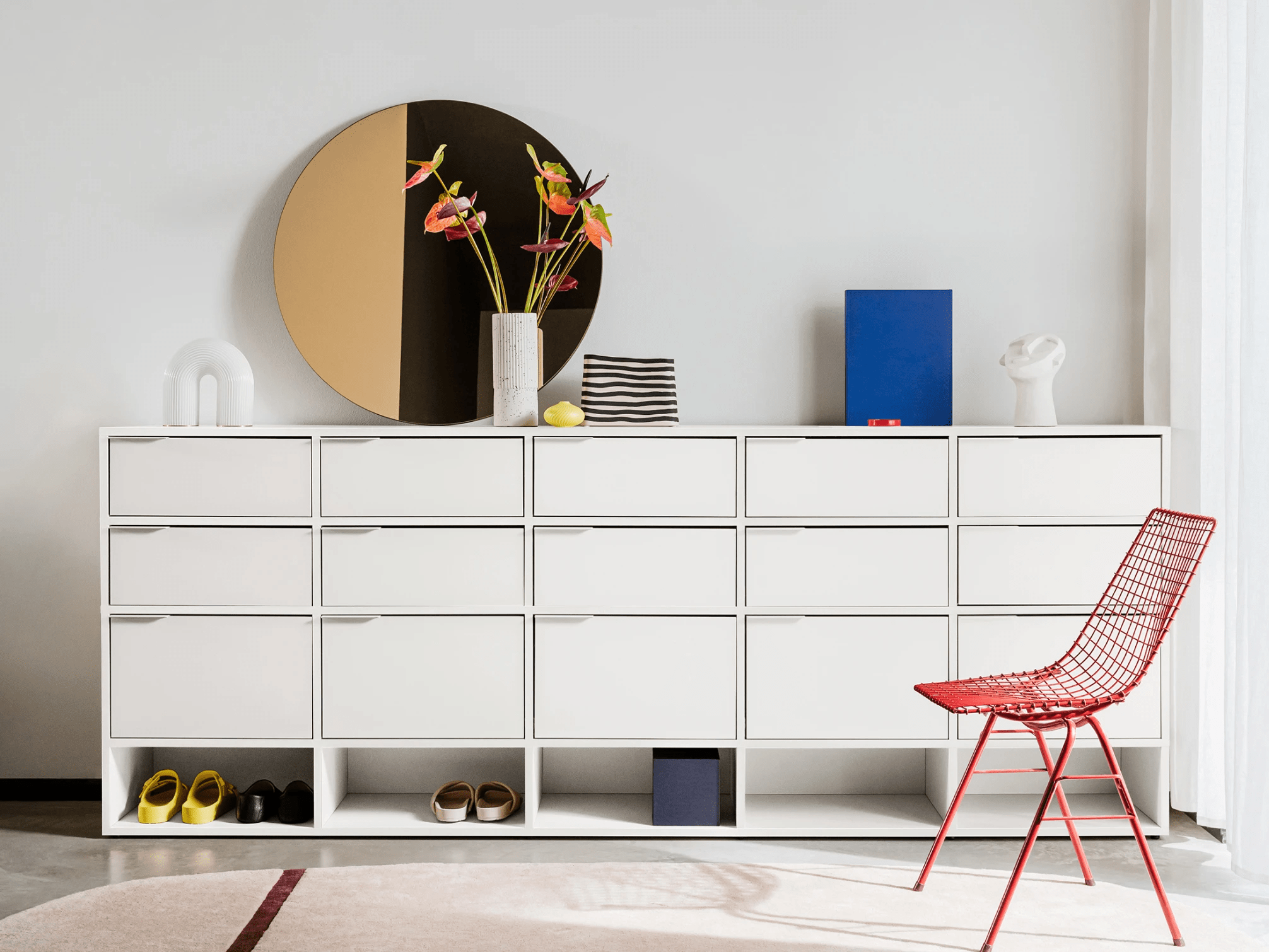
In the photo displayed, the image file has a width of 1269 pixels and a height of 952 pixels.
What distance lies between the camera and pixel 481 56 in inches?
110

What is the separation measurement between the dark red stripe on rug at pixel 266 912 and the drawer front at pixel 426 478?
878 mm

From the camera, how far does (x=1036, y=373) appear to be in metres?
2.57

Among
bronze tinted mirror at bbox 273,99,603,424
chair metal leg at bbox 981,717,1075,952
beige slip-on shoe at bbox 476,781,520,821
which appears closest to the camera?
chair metal leg at bbox 981,717,1075,952

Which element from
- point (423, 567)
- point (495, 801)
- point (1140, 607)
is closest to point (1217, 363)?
point (1140, 607)

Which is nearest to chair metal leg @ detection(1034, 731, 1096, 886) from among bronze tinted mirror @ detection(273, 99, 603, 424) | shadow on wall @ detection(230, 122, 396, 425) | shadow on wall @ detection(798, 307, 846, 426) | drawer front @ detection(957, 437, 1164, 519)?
drawer front @ detection(957, 437, 1164, 519)

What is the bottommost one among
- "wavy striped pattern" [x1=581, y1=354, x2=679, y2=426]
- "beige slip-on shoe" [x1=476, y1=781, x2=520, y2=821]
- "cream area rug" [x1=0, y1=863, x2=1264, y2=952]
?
"cream area rug" [x1=0, y1=863, x2=1264, y2=952]

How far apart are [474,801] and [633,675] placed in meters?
0.59

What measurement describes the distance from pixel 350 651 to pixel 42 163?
5.70 ft

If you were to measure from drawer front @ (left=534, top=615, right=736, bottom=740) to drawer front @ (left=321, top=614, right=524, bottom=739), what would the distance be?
0.09 meters

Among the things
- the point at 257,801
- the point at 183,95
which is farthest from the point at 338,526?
the point at 183,95

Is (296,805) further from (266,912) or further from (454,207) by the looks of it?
(454,207)

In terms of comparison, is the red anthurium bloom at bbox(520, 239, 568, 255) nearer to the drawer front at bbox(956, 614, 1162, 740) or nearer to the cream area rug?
the drawer front at bbox(956, 614, 1162, 740)

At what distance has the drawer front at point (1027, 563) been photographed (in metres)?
2.47

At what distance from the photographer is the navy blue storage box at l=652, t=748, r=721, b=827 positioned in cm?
252
